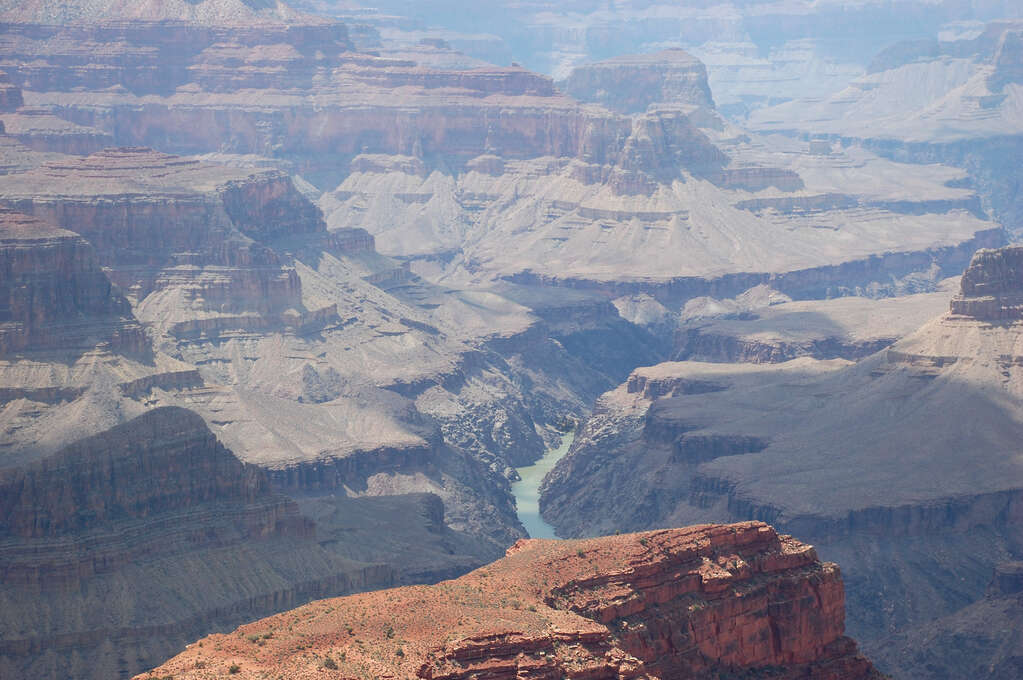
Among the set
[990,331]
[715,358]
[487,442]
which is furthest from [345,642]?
[715,358]

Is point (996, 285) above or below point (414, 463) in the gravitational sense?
above

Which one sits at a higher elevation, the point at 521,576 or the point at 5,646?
the point at 521,576

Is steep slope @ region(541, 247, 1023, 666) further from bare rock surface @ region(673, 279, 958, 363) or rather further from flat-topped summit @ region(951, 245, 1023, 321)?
bare rock surface @ region(673, 279, 958, 363)

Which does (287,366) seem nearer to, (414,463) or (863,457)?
(414,463)

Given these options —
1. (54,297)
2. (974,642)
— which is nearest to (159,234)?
(54,297)

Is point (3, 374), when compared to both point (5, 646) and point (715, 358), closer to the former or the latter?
point (5, 646)

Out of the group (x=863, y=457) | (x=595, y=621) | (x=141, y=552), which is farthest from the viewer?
(x=863, y=457)
